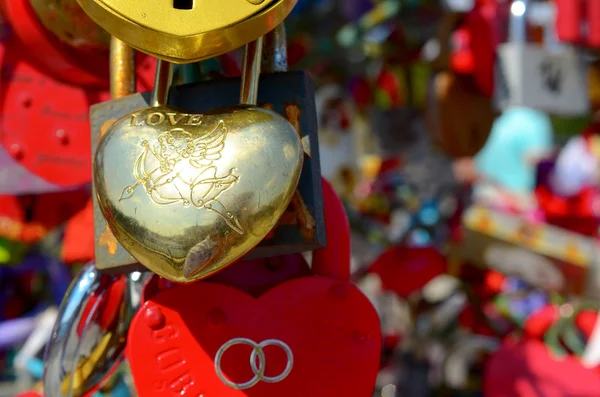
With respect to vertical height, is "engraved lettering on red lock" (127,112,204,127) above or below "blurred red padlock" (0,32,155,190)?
above

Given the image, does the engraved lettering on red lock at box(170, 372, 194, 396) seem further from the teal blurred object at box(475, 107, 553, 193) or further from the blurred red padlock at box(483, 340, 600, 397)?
the teal blurred object at box(475, 107, 553, 193)

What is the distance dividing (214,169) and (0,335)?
2.07 feet

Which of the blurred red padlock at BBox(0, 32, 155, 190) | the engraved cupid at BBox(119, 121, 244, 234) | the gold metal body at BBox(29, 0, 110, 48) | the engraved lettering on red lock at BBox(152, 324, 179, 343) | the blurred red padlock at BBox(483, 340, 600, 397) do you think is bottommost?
the blurred red padlock at BBox(483, 340, 600, 397)

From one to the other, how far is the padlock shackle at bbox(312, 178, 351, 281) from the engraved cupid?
0.39ft

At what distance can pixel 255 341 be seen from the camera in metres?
0.38

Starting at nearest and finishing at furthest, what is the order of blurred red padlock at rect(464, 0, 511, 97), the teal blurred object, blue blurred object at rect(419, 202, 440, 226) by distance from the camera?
blurred red padlock at rect(464, 0, 511, 97) < blue blurred object at rect(419, 202, 440, 226) < the teal blurred object

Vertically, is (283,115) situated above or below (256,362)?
above

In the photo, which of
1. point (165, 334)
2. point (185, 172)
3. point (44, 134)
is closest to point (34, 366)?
point (44, 134)

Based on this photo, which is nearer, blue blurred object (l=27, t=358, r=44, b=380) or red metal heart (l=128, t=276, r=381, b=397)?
red metal heart (l=128, t=276, r=381, b=397)

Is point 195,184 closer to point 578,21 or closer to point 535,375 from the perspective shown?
point 535,375

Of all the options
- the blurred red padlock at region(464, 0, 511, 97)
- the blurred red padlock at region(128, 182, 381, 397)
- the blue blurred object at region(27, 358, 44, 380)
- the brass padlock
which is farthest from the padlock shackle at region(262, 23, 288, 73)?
the blurred red padlock at region(464, 0, 511, 97)

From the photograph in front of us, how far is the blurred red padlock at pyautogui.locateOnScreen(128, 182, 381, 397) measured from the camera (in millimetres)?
376

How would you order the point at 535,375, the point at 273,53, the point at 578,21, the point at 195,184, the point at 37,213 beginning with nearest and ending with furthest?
the point at 195,184
the point at 273,53
the point at 37,213
the point at 535,375
the point at 578,21

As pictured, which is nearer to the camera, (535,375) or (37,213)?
(37,213)
